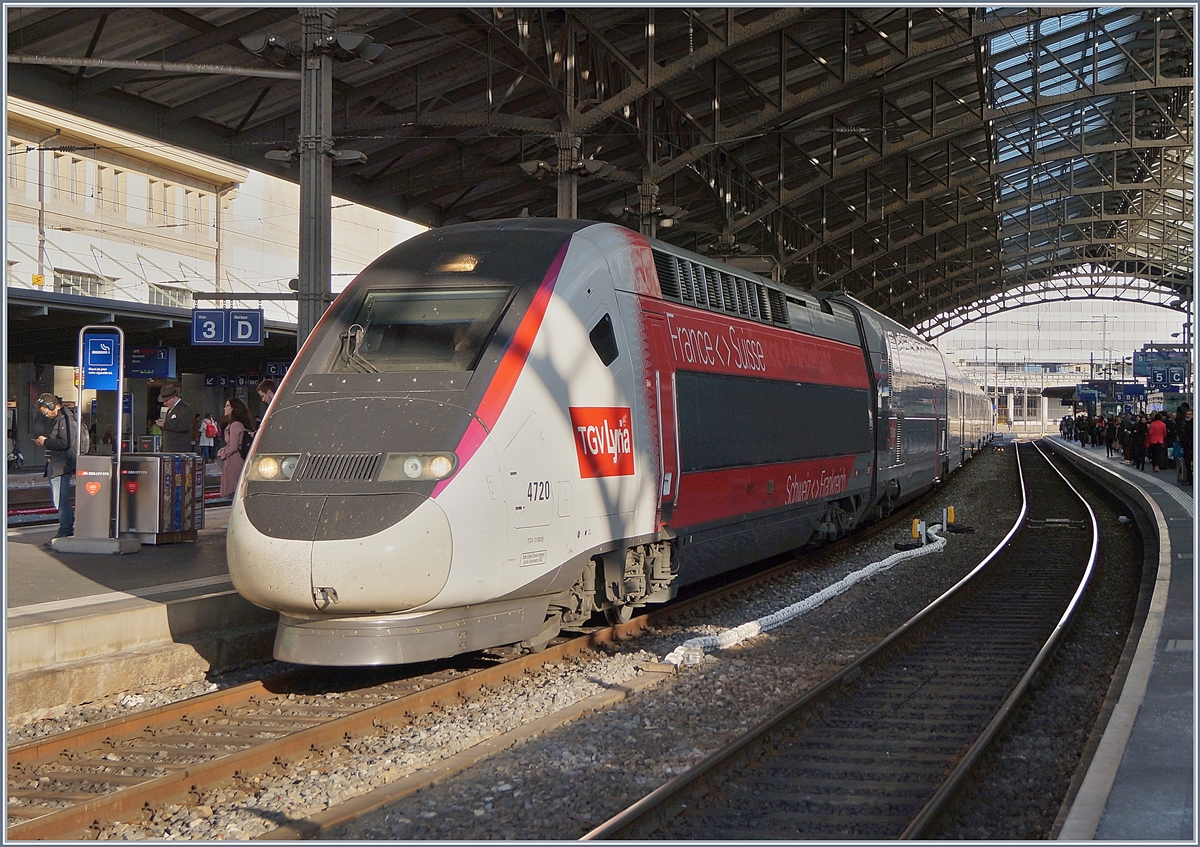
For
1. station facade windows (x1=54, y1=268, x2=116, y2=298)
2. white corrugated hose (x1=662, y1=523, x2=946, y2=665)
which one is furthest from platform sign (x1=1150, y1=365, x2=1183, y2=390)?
station facade windows (x1=54, y1=268, x2=116, y2=298)

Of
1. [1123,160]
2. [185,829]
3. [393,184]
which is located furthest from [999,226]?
[185,829]

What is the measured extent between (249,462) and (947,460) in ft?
71.9

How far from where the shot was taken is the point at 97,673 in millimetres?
7457

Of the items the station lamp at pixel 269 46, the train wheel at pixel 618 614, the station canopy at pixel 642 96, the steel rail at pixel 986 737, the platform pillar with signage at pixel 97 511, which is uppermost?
the station canopy at pixel 642 96

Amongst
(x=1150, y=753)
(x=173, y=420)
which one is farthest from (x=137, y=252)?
(x=1150, y=753)

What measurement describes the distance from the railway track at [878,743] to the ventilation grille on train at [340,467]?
107 inches

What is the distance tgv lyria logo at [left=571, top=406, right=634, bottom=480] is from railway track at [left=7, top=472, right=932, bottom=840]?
148 cm

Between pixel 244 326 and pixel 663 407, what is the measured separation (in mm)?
6431

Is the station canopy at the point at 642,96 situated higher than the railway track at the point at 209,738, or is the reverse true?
the station canopy at the point at 642,96

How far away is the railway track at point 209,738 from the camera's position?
5.32 m

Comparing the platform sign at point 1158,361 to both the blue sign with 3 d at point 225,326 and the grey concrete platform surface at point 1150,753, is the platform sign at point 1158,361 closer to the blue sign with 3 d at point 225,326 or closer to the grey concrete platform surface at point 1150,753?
the grey concrete platform surface at point 1150,753

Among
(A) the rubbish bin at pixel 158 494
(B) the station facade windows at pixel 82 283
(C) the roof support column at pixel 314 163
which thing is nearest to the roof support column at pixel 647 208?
(C) the roof support column at pixel 314 163

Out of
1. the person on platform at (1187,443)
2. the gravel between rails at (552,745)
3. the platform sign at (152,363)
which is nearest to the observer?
the gravel between rails at (552,745)

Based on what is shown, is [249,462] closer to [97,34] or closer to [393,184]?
[97,34]
